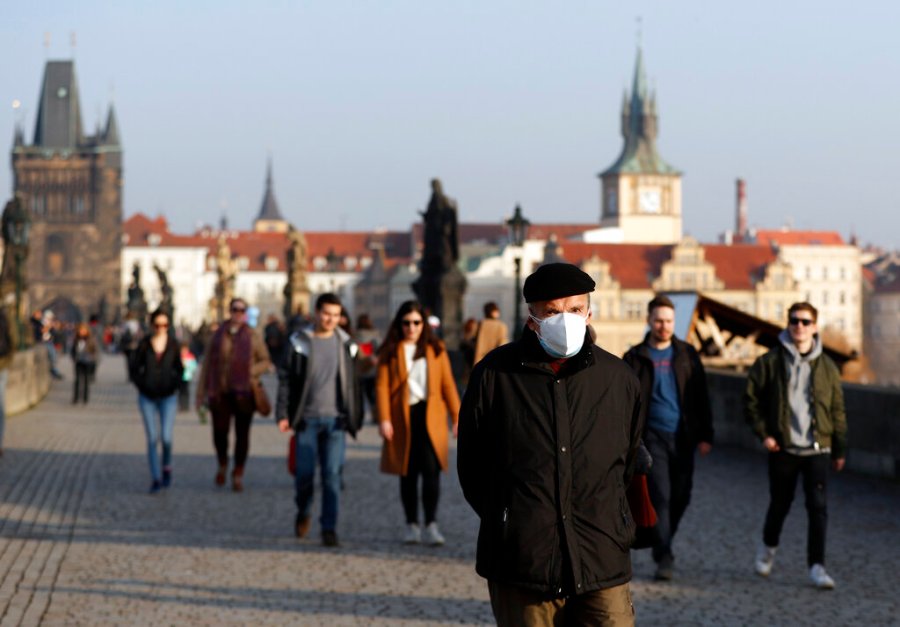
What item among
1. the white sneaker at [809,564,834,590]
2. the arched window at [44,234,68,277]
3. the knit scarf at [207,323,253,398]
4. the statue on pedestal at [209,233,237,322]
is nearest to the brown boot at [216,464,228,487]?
the knit scarf at [207,323,253,398]

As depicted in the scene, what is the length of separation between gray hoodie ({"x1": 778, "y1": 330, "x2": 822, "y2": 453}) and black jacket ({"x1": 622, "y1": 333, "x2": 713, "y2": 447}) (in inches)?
16.8

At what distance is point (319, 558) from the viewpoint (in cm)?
906

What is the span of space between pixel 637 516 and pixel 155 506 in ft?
23.7

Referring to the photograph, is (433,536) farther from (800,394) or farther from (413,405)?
(800,394)

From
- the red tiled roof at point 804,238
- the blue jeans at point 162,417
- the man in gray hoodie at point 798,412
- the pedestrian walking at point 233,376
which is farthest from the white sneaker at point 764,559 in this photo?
the red tiled roof at point 804,238

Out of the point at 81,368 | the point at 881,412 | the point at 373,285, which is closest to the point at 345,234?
the point at 373,285

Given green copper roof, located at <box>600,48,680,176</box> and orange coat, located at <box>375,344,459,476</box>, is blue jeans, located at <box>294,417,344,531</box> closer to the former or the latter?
orange coat, located at <box>375,344,459,476</box>

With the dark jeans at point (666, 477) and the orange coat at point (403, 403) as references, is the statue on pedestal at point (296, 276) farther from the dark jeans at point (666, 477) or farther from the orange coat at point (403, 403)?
the dark jeans at point (666, 477)

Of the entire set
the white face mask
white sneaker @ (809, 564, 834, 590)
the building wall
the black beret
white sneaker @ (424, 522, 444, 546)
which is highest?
the black beret

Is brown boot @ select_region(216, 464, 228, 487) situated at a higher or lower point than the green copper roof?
lower

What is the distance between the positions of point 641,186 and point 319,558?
142m

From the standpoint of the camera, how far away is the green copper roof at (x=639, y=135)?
150500mm

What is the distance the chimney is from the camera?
171375 mm

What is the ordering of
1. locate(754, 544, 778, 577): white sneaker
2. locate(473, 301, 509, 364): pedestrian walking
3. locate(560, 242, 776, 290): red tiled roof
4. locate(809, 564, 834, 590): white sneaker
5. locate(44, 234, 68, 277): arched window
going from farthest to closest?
locate(44, 234, 68, 277): arched window, locate(560, 242, 776, 290): red tiled roof, locate(473, 301, 509, 364): pedestrian walking, locate(754, 544, 778, 577): white sneaker, locate(809, 564, 834, 590): white sneaker
